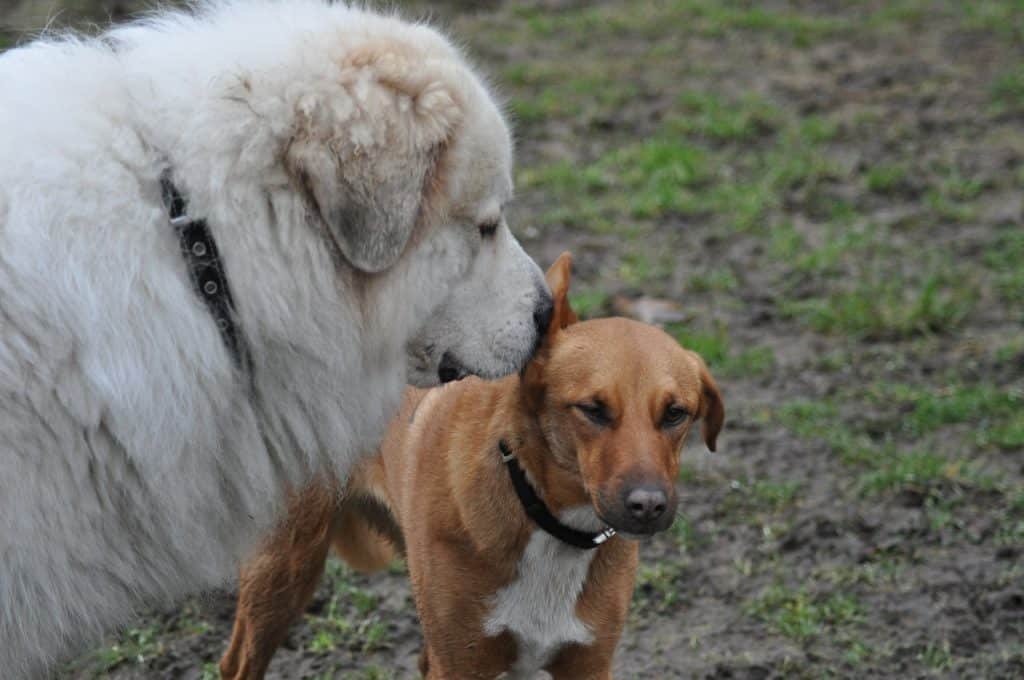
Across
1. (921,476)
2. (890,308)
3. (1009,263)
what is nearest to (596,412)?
(921,476)

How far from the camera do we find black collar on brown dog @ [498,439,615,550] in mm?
3861

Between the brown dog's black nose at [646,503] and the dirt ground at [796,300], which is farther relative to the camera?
the dirt ground at [796,300]

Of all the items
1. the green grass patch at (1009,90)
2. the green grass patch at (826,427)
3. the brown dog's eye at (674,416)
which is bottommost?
the green grass patch at (826,427)

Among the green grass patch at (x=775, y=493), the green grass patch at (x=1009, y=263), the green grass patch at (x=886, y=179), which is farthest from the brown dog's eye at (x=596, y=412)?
the green grass patch at (x=886, y=179)

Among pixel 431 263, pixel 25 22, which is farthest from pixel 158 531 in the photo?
pixel 25 22

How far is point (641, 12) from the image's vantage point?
10.6 metres

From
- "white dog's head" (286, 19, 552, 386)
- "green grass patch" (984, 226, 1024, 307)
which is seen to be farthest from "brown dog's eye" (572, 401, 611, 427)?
"green grass patch" (984, 226, 1024, 307)

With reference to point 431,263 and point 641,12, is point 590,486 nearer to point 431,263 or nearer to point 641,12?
point 431,263

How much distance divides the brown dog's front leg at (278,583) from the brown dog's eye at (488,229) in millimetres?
1231

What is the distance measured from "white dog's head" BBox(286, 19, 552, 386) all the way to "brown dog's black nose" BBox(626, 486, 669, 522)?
0.45 metres

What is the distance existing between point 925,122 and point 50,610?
264 inches

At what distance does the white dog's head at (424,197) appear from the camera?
290 centimetres

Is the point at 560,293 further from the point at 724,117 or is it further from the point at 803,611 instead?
the point at 724,117

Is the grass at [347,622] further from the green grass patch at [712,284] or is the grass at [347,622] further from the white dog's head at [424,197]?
the green grass patch at [712,284]
